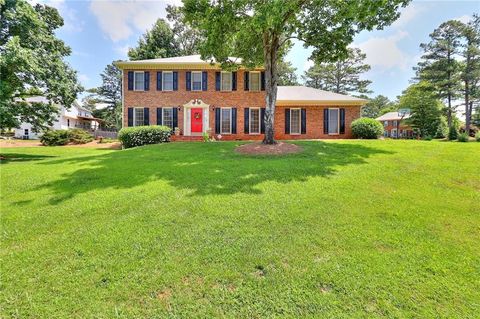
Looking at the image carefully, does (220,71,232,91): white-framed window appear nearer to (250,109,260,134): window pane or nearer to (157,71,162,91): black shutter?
(250,109,260,134): window pane

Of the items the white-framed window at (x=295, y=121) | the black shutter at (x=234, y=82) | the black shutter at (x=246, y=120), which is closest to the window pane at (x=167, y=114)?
the black shutter at (x=234, y=82)

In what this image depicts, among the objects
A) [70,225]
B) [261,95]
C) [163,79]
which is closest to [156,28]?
[163,79]

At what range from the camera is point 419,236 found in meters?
4.10

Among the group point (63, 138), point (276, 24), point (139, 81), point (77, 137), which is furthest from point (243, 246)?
point (77, 137)

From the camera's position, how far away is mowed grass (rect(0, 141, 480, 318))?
9.52 feet

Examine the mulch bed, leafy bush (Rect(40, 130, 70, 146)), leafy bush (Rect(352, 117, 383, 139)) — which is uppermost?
leafy bush (Rect(352, 117, 383, 139))

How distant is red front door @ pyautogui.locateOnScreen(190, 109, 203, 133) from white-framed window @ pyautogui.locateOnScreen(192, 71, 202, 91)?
1.61 m

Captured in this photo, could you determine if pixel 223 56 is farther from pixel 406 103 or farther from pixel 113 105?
pixel 113 105

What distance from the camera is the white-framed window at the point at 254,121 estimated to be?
62.4 feet

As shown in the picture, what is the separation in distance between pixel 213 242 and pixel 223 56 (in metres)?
11.8

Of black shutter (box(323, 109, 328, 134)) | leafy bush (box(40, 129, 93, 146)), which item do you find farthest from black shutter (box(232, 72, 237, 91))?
leafy bush (box(40, 129, 93, 146))

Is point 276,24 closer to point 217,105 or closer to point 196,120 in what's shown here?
point 217,105

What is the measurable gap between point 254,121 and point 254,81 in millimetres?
2927

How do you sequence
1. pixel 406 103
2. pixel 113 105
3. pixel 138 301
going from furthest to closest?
1. pixel 113 105
2. pixel 406 103
3. pixel 138 301
